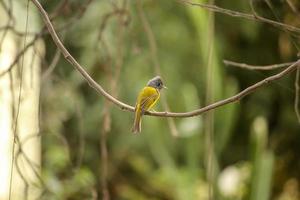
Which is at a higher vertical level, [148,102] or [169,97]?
[169,97]

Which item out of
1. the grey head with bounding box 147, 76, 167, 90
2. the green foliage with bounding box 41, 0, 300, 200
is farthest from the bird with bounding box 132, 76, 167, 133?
the green foliage with bounding box 41, 0, 300, 200

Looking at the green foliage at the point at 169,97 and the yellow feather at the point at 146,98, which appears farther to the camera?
the green foliage at the point at 169,97

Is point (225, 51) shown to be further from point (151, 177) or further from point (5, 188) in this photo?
point (5, 188)

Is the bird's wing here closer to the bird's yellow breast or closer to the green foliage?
the bird's yellow breast

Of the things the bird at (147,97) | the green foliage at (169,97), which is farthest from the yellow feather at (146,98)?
the green foliage at (169,97)

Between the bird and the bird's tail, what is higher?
the bird

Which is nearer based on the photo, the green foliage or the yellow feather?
the yellow feather

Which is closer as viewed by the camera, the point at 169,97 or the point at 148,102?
the point at 148,102

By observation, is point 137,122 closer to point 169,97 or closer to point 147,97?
point 147,97

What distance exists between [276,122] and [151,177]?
1.15m

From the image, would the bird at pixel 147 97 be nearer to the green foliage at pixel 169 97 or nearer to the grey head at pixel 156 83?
the grey head at pixel 156 83

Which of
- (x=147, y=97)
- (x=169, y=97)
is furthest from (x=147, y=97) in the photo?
(x=169, y=97)

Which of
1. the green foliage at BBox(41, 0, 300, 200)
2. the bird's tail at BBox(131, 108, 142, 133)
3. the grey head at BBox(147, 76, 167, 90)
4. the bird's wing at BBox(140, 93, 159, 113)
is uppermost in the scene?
the green foliage at BBox(41, 0, 300, 200)

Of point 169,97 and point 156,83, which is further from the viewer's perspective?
point 169,97
